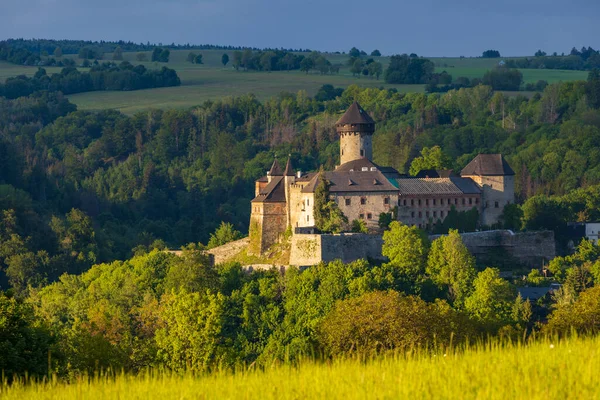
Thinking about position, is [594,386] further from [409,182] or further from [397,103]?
[397,103]

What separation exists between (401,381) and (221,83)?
5814 inches

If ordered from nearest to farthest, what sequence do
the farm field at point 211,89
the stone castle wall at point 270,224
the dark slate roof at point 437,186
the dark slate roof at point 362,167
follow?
the dark slate roof at point 437,186 < the stone castle wall at point 270,224 < the dark slate roof at point 362,167 < the farm field at point 211,89

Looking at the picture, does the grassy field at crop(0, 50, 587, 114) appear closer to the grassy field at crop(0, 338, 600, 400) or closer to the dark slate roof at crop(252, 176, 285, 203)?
the dark slate roof at crop(252, 176, 285, 203)

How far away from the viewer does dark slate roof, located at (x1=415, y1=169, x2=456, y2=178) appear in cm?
6800

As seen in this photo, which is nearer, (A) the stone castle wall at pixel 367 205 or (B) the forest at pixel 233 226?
(B) the forest at pixel 233 226

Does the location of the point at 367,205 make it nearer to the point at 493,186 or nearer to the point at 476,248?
the point at 476,248

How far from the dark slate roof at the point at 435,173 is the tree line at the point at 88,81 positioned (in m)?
100.0

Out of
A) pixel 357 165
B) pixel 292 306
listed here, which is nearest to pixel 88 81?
pixel 357 165

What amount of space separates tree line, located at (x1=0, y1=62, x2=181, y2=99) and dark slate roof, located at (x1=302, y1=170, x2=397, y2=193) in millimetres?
105995

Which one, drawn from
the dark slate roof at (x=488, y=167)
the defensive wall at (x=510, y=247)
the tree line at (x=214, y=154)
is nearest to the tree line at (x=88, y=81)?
the tree line at (x=214, y=154)

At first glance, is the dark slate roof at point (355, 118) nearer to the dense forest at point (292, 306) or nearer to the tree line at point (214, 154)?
the tree line at point (214, 154)

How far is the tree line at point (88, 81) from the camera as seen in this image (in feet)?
543

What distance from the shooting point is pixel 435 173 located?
226ft

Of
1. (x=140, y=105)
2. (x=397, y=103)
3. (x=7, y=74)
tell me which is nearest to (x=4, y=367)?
(x=397, y=103)
